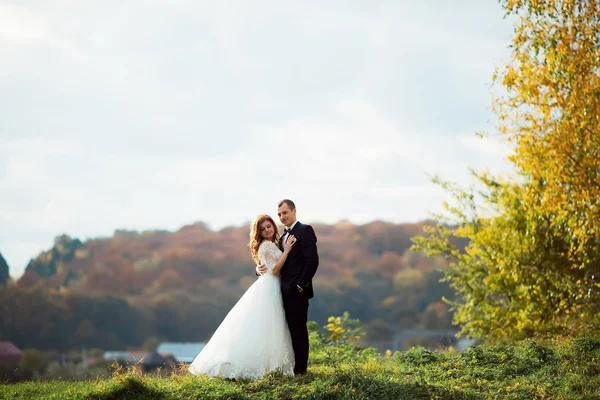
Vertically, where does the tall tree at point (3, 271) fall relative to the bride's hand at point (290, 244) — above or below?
above

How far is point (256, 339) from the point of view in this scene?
7.86 m

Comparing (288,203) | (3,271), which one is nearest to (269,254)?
(288,203)

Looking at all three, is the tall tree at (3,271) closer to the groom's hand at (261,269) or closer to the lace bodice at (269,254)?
the groom's hand at (261,269)

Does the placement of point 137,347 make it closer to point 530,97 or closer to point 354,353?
point 354,353

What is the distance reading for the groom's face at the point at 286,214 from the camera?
8.06m

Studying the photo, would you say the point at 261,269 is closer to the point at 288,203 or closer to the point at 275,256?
the point at 275,256

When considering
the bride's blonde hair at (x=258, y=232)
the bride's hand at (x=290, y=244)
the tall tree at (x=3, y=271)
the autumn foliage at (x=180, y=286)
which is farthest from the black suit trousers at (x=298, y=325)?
the autumn foliage at (x=180, y=286)

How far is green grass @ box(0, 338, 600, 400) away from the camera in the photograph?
7.09m

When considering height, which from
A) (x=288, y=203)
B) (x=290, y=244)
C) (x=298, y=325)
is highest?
(x=288, y=203)

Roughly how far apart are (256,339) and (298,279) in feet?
2.85

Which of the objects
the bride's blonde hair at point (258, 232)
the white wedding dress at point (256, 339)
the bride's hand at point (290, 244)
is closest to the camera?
the white wedding dress at point (256, 339)

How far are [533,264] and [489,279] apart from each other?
0.95 metres

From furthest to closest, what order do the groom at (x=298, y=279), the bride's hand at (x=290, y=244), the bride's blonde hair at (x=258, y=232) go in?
the bride's blonde hair at (x=258, y=232) < the bride's hand at (x=290, y=244) < the groom at (x=298, y=279)

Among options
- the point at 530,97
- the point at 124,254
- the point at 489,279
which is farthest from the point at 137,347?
the point at 530,97
